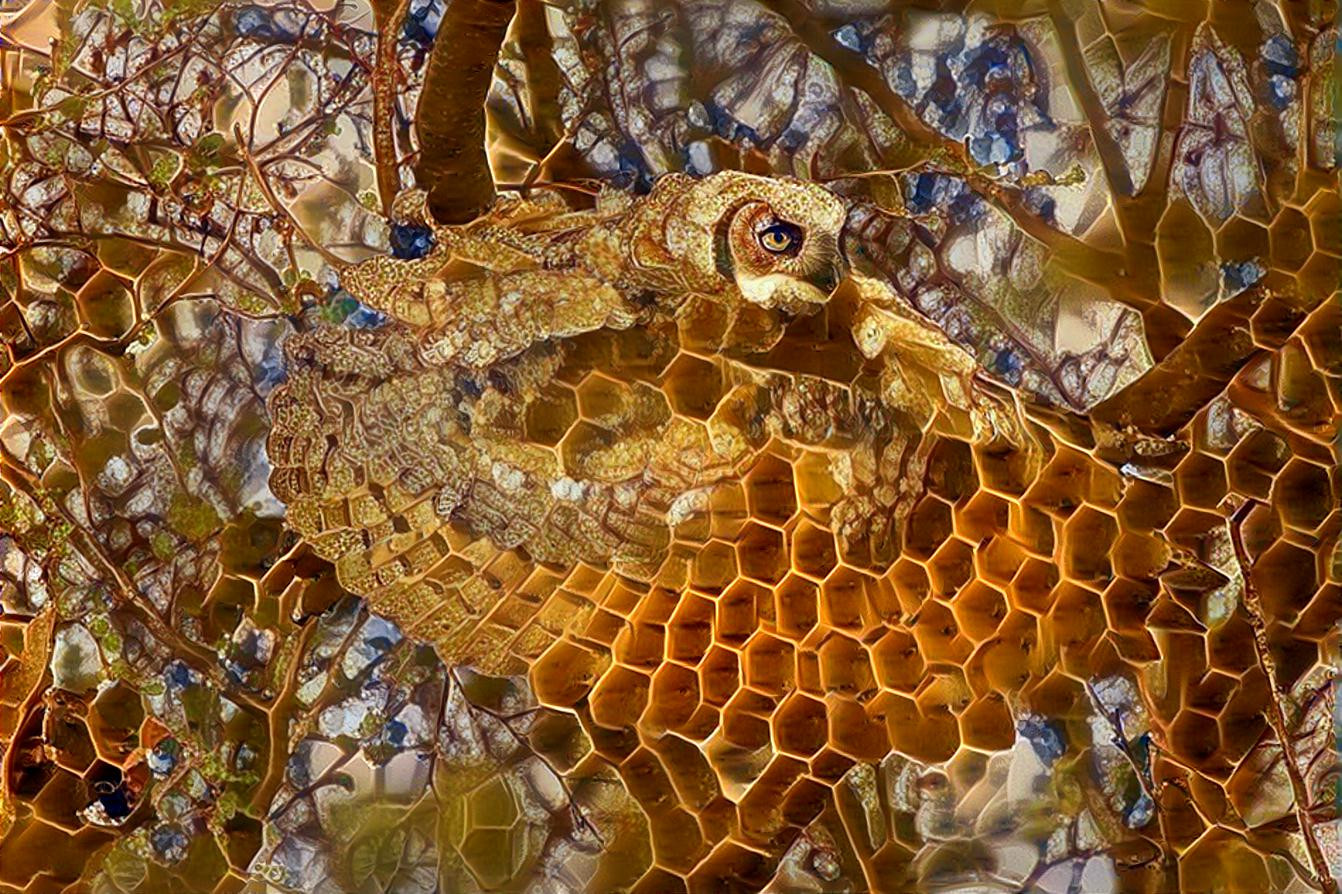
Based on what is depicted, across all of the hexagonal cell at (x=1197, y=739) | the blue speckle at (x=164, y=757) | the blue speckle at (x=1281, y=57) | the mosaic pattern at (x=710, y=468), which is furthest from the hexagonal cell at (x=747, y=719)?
the blue speckle at (x=1281, y=57)

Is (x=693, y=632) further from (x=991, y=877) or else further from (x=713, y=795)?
(x=991, y=877)

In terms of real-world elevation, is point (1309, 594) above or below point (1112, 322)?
below

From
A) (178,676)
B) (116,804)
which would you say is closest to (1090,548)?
(178,676)

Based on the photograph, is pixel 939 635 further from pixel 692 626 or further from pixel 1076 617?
pixel 692 626

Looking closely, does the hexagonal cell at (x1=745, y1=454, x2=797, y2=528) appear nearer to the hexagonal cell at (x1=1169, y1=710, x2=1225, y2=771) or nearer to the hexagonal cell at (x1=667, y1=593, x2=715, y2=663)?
the hexagonal cell at (x1=667, y1=593, x2=715, y2=663)

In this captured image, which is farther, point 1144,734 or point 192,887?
point 192,887

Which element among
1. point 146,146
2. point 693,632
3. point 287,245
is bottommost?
point 693,632

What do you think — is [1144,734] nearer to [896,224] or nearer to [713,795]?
[713,795]

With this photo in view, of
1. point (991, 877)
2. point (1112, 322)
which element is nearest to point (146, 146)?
point (1112, 322)
